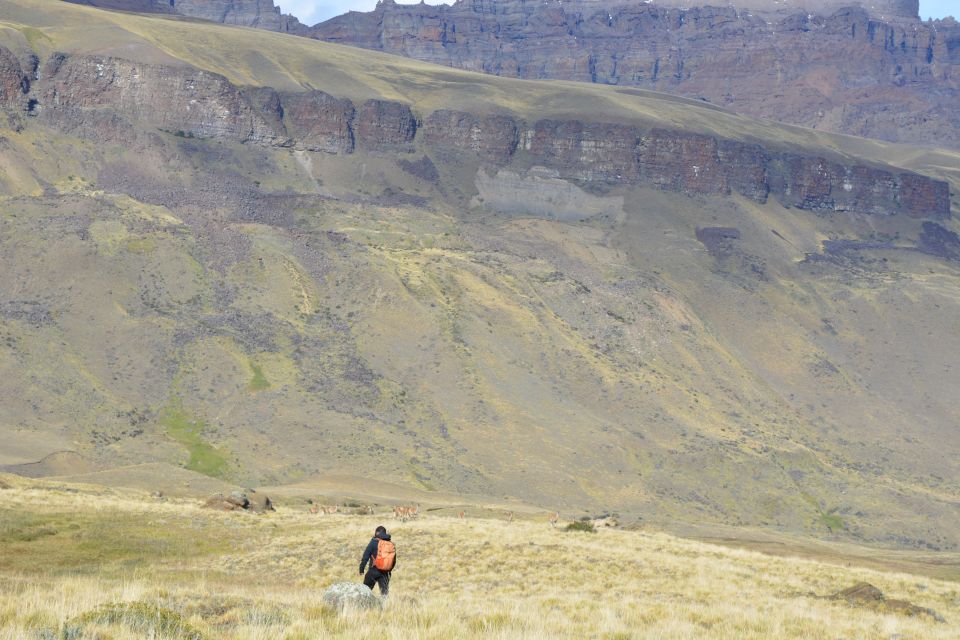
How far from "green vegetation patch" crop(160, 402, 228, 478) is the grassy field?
34098 millimetres

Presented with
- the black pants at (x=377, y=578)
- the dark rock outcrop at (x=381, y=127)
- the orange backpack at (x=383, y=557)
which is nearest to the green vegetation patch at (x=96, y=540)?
the black pants at (x=377, y=578)

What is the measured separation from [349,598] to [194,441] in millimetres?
80890

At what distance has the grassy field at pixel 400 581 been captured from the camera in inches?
894

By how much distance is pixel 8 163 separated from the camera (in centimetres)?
14500

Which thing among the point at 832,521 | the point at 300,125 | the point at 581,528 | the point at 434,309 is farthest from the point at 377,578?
the point at 300,125

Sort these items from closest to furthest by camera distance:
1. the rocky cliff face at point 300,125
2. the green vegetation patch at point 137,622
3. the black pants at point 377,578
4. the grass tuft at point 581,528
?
the green vegetation patch at point 137,622, the black pants at point 377,578, the grass tuft at point 581,528, the rocky cliff face at point 300,125

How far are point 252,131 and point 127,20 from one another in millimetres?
32053

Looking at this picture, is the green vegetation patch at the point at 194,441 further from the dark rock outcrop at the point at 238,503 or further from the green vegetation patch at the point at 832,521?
the green vegetation patch at the point at 832,521

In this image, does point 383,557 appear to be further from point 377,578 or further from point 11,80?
point 11,80

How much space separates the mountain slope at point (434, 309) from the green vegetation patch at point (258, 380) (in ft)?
0.67

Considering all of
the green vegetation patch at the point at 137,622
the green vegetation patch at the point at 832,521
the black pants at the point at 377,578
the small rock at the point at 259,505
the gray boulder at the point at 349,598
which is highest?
the green vegetation patch at the point at 137,622

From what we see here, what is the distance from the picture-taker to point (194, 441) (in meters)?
103

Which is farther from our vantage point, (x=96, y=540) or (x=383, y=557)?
(x=96, y=540)

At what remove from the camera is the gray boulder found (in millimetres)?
24547
